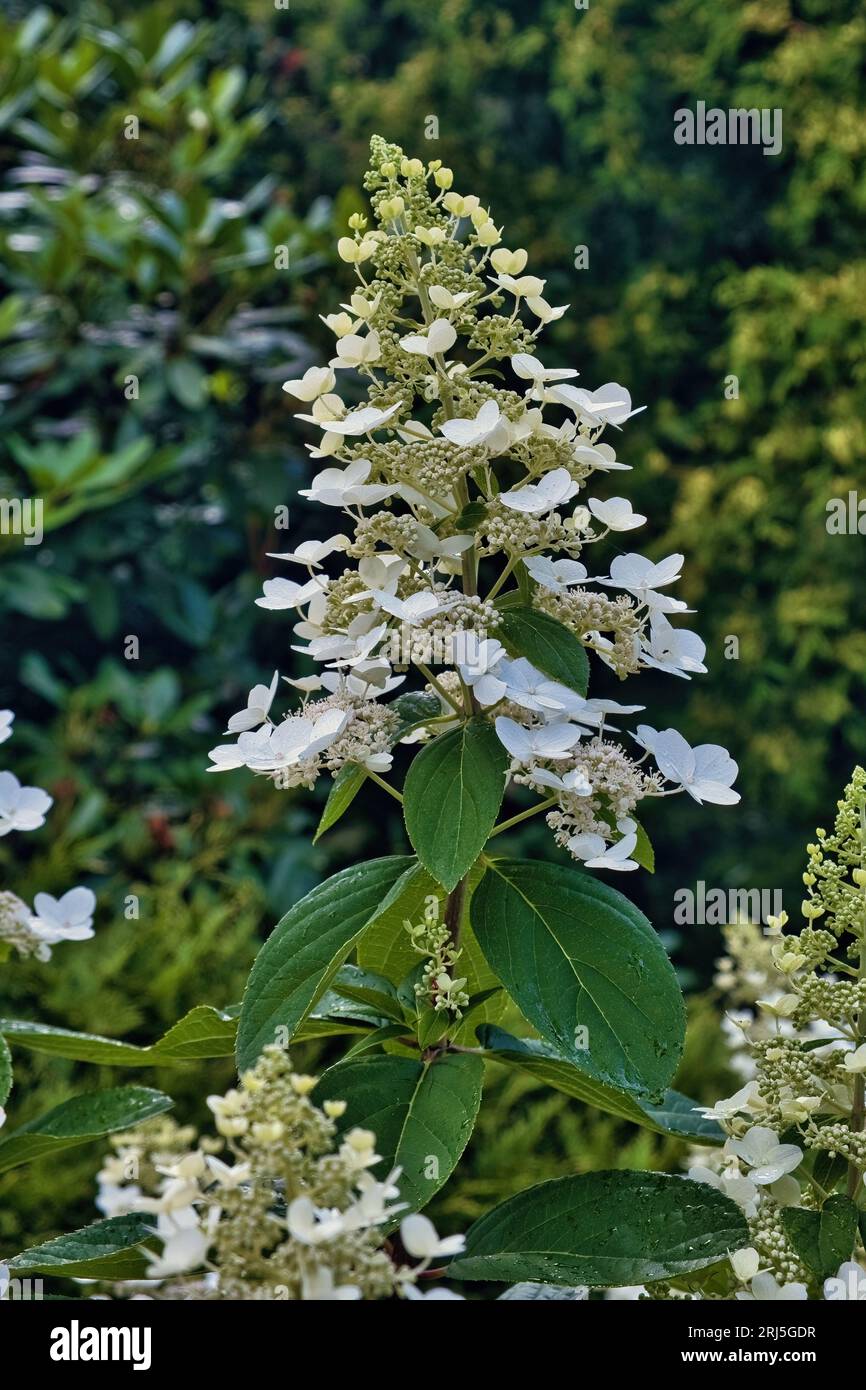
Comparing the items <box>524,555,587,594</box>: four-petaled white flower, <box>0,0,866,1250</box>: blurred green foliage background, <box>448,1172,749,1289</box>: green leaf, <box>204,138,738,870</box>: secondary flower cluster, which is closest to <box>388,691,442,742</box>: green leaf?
<box>204,138,738,870</box>: secondary flower cluster

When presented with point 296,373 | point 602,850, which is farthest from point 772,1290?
point 296,373

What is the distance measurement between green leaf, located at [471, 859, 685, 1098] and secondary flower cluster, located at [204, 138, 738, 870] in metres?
0.05

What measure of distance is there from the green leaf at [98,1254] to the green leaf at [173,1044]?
109 millimetres

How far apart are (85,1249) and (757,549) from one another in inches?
138

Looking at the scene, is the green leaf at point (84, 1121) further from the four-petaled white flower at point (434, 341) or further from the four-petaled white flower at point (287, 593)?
the four-petaled white flower at point (434, 341)

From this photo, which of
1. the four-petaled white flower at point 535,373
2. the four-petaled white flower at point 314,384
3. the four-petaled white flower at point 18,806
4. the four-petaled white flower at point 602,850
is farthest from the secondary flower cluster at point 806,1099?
the four-petaled white flower at point 18,806

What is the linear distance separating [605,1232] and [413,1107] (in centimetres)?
15

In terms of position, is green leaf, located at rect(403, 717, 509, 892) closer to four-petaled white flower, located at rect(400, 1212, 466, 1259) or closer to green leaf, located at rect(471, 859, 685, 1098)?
green leaf, located at rect(471, 859, 685, 1098)

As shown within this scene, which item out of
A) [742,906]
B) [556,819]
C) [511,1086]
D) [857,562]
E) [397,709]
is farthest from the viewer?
[857,562]

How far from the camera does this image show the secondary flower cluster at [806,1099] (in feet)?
3.14

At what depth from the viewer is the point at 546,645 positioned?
38.8 inches
